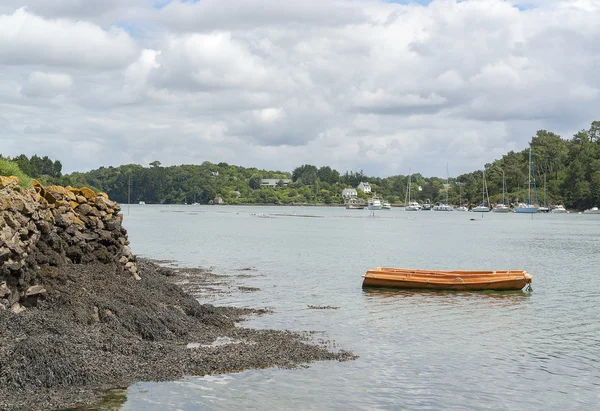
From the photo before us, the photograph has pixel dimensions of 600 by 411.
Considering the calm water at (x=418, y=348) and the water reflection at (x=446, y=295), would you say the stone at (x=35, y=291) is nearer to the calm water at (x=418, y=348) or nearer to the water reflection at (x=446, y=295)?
the calm water at (x=418, y=348)

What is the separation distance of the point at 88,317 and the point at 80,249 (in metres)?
4.59

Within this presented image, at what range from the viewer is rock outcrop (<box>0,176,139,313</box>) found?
16.3 meters

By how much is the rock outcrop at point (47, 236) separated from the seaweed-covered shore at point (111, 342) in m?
0.43

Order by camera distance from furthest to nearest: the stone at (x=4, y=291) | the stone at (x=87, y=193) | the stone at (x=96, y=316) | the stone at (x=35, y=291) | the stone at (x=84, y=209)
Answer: the stone at (x=87, y=193) → the stone at (x=84, y=209) → the stone at (x=96, y=316) → the stone at (x=35, y=291) → the stone at (x=4, y=291)

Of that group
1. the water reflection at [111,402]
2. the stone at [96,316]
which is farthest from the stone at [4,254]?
the water reflection at [111,402]

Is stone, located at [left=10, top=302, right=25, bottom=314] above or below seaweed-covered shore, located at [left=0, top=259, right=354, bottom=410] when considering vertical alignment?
above

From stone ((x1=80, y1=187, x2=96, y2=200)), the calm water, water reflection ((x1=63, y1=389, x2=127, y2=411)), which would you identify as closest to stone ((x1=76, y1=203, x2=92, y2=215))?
stone ((x1=80, y1=187, x2=96, y2=200))

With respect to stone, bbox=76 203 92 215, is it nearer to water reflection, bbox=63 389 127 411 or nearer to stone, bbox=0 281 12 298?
stone, bbox=0 281 12 298

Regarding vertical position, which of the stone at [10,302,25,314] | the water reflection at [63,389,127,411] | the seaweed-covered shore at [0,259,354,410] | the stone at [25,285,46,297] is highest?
the stone at [25,285,46,297]

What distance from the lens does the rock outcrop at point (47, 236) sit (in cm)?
1634

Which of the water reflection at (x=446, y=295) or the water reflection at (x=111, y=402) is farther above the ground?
the water reflection at (x=111, y=402)

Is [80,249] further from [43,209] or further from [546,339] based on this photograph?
[546,339]

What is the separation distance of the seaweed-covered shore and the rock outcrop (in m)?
0.43

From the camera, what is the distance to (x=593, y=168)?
19888cm
